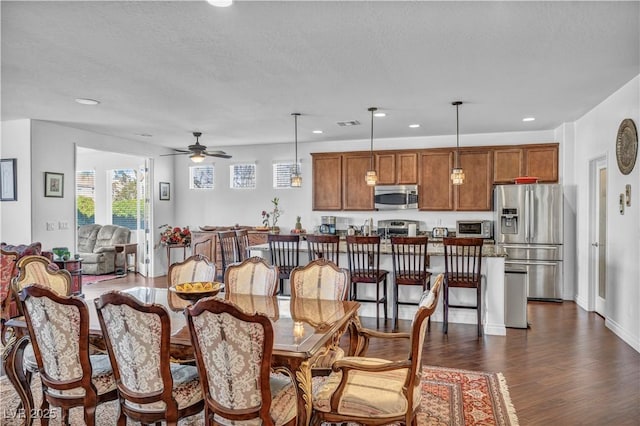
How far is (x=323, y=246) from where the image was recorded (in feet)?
16.0

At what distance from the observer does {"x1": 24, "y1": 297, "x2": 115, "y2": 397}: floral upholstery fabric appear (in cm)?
219

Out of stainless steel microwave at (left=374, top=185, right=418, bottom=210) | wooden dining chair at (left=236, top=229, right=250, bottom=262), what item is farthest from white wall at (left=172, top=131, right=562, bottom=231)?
wooden dining chair at (left=236, top=229, right=250, bottom=262)

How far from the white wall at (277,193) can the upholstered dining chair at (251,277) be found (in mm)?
4346

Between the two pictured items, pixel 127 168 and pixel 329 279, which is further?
pixel 127 168

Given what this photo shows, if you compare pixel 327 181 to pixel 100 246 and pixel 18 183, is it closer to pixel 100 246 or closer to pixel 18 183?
pixel 18 183

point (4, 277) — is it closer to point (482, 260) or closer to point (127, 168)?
point (482, 260)

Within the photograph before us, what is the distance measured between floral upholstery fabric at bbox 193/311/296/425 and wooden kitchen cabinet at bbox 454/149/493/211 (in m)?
5.63

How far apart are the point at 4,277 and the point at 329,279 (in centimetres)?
335

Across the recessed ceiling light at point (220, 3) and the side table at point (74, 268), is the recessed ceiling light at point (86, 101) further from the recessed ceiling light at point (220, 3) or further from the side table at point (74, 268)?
the recessed ceiling light at point (220, 3)

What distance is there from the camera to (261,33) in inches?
117

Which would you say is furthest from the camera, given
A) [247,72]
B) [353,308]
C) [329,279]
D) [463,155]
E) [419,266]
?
[463,155]

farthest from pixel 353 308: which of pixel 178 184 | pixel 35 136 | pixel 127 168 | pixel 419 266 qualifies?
pixel 127 168

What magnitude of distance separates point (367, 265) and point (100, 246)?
6.60 m

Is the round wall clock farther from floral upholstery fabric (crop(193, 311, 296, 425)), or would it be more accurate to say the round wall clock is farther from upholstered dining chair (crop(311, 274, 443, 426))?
floral upholstery fabric (crop(193, 311, 296, 425))
